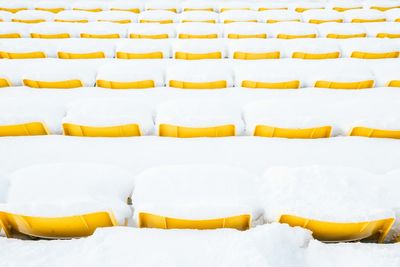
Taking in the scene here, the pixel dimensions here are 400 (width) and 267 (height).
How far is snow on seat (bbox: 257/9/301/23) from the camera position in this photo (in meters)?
6.20

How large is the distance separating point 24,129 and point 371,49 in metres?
4.02

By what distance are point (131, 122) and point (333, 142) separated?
1.39 m

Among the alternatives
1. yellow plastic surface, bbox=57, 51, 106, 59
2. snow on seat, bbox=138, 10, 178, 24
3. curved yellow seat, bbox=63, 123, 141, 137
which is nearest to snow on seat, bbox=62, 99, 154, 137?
curved yellow seat, bbox=63, 123, 141, 137

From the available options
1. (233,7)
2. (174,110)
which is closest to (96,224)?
(174,110)

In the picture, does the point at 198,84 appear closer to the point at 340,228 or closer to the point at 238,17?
the point at 340,228

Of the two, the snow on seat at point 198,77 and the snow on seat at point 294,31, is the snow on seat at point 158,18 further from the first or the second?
the snow on seat at point 198,77

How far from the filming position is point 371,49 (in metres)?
4.38

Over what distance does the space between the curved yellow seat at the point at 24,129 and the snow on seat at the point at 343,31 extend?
4.40 metres

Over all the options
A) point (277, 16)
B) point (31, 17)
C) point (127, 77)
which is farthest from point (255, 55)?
point (31, 17)

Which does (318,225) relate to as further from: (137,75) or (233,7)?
(233,7)

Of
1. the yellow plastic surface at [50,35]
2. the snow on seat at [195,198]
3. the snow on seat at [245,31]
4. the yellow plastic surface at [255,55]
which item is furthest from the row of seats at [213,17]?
the snow on seat at [195,198]

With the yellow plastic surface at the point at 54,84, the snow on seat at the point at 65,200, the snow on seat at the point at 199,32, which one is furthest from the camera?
the snow on seat at the point at 199,32

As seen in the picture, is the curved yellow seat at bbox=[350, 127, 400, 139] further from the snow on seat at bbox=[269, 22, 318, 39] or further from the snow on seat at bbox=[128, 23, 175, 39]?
the snow on seat at bbox=[128, 23, 175, 39]

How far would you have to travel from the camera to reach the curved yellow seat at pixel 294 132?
2.45 m
